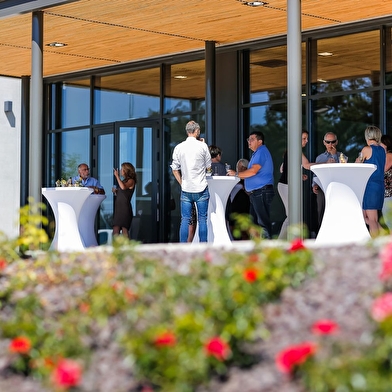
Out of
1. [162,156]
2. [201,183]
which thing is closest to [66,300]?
[201,183]

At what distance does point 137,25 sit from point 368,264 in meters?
8.45

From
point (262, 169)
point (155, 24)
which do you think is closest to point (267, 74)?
point (155, 24)

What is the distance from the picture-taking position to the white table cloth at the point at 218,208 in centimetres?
1068

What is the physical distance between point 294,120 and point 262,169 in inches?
82.4

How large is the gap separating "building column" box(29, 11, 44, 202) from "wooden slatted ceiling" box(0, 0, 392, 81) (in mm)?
636

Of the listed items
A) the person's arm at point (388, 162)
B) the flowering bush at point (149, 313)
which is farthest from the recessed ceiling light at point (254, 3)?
the flowering bush at point (149, 313)

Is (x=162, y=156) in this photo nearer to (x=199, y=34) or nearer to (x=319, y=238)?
(x=199, y=34)

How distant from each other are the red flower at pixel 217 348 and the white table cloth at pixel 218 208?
23.3ft

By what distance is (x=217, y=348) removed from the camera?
3479 millimetres

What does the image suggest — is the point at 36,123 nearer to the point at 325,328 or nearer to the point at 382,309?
the point at 325,328

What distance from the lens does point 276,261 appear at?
447 cm

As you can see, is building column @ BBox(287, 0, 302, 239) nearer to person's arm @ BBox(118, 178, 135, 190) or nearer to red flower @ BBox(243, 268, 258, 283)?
red flower @ BBox(243, 268, 258, 283)

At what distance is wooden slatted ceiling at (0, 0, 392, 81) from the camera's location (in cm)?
1125

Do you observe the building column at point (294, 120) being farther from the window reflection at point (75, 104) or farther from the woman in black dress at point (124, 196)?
the window reflection at point (75, 104)
